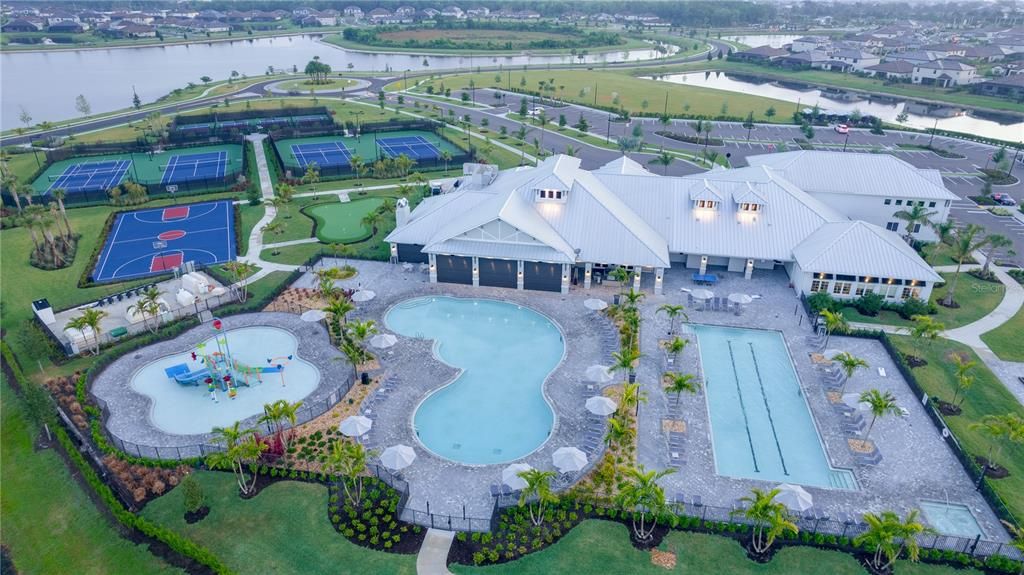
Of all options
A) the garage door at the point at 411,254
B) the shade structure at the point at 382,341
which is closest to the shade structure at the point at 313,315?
the shade structure at the point at 382,341

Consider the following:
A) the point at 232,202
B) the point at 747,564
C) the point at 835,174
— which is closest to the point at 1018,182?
the point at 835,174

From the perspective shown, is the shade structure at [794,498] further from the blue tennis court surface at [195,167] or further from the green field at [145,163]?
the green field at [145,163]

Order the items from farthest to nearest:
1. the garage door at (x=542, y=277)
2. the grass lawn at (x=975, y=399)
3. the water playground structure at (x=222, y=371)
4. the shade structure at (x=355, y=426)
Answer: the garage door at (x=542, y=277)
the water playground structure at (x=222, y=371)
the shade structure at (x=355, y=426)
the grass lawn at (x=975, y=399)

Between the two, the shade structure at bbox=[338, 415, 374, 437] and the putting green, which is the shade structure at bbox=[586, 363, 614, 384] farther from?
the putting green

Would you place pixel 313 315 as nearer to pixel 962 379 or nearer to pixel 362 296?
pixel 362 296

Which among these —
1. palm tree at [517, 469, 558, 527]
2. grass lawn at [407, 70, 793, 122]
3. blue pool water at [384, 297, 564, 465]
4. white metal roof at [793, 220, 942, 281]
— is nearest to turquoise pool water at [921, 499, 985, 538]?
palm tree at [517, 469, 558, 527]

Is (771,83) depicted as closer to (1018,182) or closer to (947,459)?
(1018,182)
